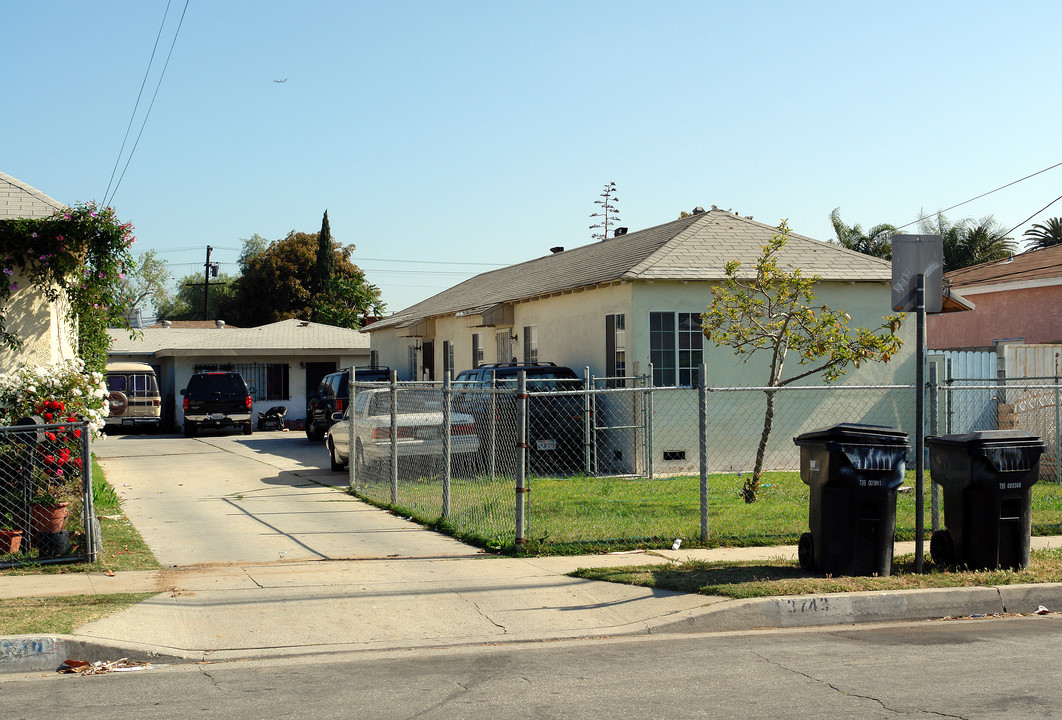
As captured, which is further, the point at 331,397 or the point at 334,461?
the point at 331,397

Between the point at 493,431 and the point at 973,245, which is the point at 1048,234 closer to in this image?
the point at 973,245

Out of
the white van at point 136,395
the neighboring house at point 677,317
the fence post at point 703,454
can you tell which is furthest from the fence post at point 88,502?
the white van at point 136,395

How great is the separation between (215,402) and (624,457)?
57.0 feet

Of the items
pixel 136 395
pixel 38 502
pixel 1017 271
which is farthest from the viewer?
pixel 136 395

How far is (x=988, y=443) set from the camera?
27.6ft

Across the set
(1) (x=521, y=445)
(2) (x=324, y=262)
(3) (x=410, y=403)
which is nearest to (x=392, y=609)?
(1) (x=521, y=445)

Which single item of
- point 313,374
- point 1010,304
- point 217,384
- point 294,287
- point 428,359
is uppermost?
point 294,287

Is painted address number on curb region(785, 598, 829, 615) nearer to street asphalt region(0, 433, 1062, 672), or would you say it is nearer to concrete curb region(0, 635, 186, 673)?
street asphalt region(0, 433, 1062, 672)

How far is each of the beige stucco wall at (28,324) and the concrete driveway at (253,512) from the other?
236 cm

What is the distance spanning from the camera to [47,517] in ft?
30.9

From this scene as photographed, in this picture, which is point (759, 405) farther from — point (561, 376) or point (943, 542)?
point (943, 542)

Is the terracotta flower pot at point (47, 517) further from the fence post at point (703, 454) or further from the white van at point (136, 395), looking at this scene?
the white van at point (136, 395)

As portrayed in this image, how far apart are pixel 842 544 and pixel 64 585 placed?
6588 millimetres

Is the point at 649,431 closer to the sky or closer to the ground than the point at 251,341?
closer to the ground
